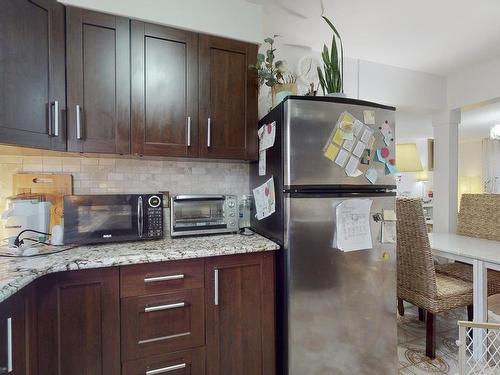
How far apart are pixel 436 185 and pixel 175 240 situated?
118 inches

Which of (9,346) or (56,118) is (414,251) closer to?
(9,346)

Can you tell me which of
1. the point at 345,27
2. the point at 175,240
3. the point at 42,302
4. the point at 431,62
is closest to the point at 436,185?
the point at 431,62

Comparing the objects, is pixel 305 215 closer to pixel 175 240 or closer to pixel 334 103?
pixel 334 103

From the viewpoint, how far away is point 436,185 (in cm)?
317

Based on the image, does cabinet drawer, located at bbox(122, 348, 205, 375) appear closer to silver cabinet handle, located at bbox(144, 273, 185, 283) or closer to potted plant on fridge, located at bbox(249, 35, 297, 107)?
silver cabinet handle, located at bbox(144, 273, 185, 283)

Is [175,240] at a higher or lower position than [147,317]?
higher

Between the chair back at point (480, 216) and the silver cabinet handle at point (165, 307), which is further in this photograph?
the chair back at point (480, 216)

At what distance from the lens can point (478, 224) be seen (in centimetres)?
260

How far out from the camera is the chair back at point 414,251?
198 cm

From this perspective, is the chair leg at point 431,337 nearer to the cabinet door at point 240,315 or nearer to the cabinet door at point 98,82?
the cabinet door at point 240,315

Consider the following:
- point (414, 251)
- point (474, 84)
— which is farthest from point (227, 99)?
point (474, 84)

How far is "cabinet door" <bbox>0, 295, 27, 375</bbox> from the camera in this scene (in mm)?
942

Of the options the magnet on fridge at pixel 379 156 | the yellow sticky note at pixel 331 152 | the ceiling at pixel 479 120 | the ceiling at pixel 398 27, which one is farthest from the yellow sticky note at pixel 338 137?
the ceiling at pixel 479 120

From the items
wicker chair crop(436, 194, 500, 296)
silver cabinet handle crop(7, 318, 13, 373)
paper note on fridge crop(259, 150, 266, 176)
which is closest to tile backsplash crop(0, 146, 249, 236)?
paper note on fridge crop(259, 150, 266, 176)
